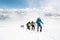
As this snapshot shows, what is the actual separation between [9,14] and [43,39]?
5780 centimetres

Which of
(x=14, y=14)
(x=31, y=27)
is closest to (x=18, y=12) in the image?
(x=14, y=14)

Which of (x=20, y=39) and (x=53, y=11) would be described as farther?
(x=53, y=11)

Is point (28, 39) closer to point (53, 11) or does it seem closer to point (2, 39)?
point (2, 39)

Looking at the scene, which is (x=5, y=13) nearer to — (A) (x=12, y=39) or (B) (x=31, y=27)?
(B) (x=31, y=27)

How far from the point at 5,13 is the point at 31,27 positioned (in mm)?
52038

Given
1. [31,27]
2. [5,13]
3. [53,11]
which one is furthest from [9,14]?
[31,27]

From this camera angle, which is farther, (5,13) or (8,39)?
(5,13)

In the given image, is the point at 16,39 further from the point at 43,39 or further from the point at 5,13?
the point at 5,13

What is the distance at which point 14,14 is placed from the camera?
67750mm

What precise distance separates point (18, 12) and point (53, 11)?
10982mm

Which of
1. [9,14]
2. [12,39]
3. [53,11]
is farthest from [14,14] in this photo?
[12,39]

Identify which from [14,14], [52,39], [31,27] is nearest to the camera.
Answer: [52,39]

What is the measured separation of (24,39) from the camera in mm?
11250

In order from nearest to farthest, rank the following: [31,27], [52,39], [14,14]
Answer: [52,39] < [31,27] < [14,14]
